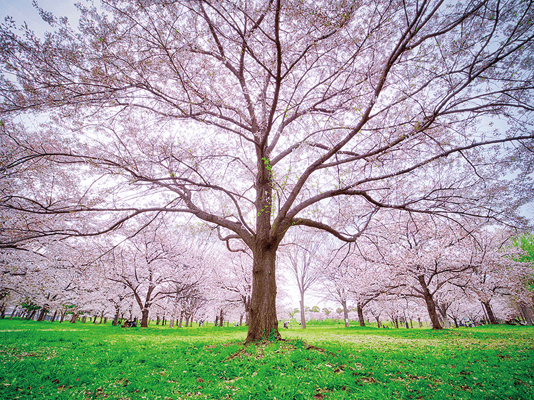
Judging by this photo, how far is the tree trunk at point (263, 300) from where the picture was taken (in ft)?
20.1

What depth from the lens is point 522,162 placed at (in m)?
6.96

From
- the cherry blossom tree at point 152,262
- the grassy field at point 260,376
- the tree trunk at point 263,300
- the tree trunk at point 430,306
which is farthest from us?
the cherry blossom tree at point 152,262

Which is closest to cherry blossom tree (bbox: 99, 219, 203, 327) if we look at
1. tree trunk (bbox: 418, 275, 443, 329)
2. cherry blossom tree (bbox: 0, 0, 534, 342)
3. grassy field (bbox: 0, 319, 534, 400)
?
cherry blossom tree (bbox: 0, 0, 534, 342)

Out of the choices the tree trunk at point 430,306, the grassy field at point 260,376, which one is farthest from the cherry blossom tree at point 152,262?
the tree trunk at point 430,306

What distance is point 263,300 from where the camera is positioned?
6.37 metres

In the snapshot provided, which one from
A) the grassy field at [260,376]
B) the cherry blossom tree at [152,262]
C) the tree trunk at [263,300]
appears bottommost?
the grassy field at [260,376]

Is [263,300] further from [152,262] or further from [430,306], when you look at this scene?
[152,262]

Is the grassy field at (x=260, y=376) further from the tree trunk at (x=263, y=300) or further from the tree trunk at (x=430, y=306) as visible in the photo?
the tree trunk at (x=430, y=306)

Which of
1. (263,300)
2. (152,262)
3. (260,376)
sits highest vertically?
(152,262)

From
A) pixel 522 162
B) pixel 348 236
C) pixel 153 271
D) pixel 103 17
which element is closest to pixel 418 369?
pixel 348 236

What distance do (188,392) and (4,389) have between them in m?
2.61

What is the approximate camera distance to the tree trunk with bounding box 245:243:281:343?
20.1 ft

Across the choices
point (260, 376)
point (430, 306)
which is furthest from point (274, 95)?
point (430, 306)

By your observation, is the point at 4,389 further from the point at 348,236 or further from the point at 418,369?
the point at 348,236
